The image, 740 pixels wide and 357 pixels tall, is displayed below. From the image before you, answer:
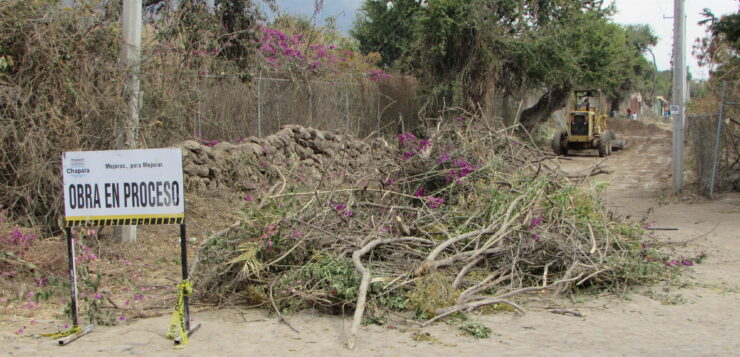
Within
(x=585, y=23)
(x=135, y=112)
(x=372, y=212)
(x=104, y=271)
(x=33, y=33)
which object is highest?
(x=585, y=23)

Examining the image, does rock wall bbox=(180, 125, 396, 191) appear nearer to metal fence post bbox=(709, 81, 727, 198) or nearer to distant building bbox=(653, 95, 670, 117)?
metal fence post bbox=(709, 81, 727, 198)

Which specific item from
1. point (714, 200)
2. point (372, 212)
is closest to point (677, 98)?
point (714, 200)

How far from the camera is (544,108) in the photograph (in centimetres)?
2802

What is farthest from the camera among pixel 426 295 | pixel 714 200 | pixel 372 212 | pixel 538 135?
pixel 538 135

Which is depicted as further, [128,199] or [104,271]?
[104,271]

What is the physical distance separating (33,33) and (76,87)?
0.77 meters

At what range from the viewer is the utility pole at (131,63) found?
338 inches

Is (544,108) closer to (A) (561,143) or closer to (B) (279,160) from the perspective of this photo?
(A) (561,143)

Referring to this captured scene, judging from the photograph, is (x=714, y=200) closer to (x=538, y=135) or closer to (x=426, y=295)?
(x=426, y=295)

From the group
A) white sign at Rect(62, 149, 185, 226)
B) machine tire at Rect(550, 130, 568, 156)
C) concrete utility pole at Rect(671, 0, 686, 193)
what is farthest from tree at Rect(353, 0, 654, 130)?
white sign at Rect(62, 149, 185, 226)

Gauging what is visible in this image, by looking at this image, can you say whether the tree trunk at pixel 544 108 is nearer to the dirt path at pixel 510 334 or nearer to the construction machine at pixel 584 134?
the construction machine at pixel 584 134

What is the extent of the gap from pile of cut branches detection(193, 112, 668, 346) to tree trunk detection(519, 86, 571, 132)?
19691 mm

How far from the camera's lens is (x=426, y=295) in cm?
580

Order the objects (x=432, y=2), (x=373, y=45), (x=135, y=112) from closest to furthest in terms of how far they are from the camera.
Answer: (x=135, y=112) < (x=432, y=2) < (x=373, y=45)
